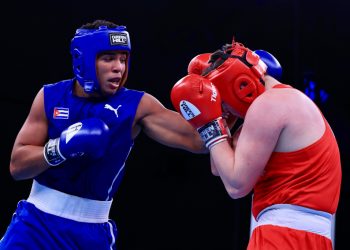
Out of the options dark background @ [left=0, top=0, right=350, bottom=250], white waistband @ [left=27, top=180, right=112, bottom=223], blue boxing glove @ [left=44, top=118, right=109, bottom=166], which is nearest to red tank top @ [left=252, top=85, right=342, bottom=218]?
blue boxing glove @ [left=44, top=118, right=109, bottom=166]

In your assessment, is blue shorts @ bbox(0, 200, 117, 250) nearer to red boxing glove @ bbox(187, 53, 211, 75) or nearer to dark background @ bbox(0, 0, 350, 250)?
red boxing glove @ bbox(187, 53, 211, 75)

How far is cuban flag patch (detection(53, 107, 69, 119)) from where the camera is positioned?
2.54 m

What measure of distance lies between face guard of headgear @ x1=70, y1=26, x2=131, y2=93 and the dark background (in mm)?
2155

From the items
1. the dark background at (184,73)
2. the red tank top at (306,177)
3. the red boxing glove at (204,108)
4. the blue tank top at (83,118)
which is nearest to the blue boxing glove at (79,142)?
the blue tank top at (83,118)

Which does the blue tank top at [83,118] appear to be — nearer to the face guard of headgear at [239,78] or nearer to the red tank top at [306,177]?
the face guard of headgear at [239,78]

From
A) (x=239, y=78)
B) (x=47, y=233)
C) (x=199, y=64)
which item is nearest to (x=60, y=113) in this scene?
(x=47, y=233)

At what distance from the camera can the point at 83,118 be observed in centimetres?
254

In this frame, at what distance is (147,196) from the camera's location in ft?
15.6

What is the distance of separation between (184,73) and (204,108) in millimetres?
2739

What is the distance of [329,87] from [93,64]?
113 inches

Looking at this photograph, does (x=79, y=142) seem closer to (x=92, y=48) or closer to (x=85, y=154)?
(x=85, y=154)

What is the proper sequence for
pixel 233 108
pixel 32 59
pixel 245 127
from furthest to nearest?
pixel 32 59 < pixel 233 108 < pixel 245 127

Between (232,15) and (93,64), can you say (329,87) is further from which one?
(93,64)

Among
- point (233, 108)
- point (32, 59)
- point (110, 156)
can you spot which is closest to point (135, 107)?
point (110, 156)
